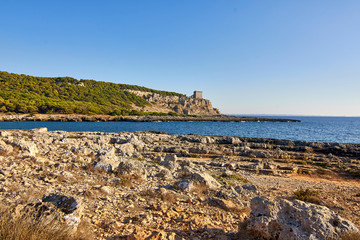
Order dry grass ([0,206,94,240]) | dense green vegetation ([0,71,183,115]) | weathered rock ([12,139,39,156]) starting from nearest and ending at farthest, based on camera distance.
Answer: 1. dry grass ([0,206,94,240])
2. weathered rock ([12,139,39,156])
3. dense green vegetation ([0,71,183,115])

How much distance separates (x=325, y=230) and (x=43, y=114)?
251 feet

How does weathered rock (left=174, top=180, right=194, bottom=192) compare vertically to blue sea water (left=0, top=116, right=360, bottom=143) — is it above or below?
above

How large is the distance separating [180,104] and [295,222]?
13662 centimetres

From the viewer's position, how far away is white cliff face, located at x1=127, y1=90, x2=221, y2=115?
133 metres

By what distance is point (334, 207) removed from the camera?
7.36 m

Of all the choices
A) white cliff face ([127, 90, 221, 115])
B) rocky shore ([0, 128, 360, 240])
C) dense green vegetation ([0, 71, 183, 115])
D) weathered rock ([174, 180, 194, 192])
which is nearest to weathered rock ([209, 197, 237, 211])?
rocky shore ([0, 128, 360, 240])

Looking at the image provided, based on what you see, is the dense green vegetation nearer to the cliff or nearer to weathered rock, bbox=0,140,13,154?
the cliff

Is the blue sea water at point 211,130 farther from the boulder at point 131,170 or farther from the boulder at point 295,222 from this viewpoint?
the boulder at point 295,222

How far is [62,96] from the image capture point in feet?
300

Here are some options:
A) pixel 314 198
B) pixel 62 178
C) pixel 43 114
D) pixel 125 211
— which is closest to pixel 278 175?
pixel 314 198

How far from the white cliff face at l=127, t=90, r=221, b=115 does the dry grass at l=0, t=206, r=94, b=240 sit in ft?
413

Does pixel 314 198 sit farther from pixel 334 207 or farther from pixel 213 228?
pixel 213 228

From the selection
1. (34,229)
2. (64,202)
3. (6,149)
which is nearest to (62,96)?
(6,149)

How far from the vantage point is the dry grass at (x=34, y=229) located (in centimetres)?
305
